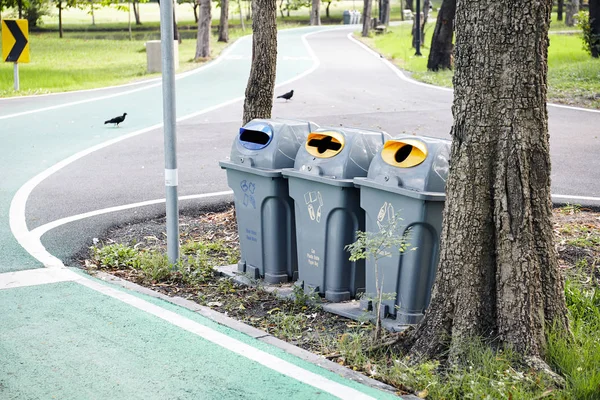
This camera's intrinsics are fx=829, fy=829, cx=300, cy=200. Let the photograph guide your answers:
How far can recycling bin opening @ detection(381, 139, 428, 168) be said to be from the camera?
546cm

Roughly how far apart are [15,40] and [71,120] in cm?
506

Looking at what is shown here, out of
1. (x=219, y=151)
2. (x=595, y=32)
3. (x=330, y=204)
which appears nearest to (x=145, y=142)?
(x=219, y=151)

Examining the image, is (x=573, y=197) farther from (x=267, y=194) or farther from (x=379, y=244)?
(x=379, y=244)

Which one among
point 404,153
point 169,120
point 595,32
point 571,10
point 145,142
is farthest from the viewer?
point 571,10

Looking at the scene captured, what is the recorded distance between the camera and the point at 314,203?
6.14 metres

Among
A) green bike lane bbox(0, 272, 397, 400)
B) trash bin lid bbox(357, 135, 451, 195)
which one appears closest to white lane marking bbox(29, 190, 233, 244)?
green bike lane bbox(0, 272, 397, 400)

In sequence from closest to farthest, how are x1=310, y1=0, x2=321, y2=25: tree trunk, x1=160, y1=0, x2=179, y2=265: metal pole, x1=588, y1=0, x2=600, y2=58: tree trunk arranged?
x1=160, y1=0, x2=179, y2=265: metal pole → x1=588, y1=0, x2=600, y2=58: tree trunk → x1=310, y1=0, x2=321, y2=25: tree trunk

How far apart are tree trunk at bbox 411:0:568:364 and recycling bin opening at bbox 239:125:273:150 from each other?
201 cm

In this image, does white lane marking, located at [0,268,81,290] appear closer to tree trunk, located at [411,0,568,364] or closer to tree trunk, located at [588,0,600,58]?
tree trunk, located at [411,0,568,364]

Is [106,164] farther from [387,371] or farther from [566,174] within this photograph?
[387,371]

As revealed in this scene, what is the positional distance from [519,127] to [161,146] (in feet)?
30.9

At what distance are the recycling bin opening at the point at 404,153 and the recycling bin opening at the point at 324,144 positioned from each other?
1.62ft

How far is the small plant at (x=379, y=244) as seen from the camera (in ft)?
17.5

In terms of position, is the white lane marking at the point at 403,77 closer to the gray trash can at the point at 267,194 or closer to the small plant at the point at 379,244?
the gray trash can at the point at 267,194
